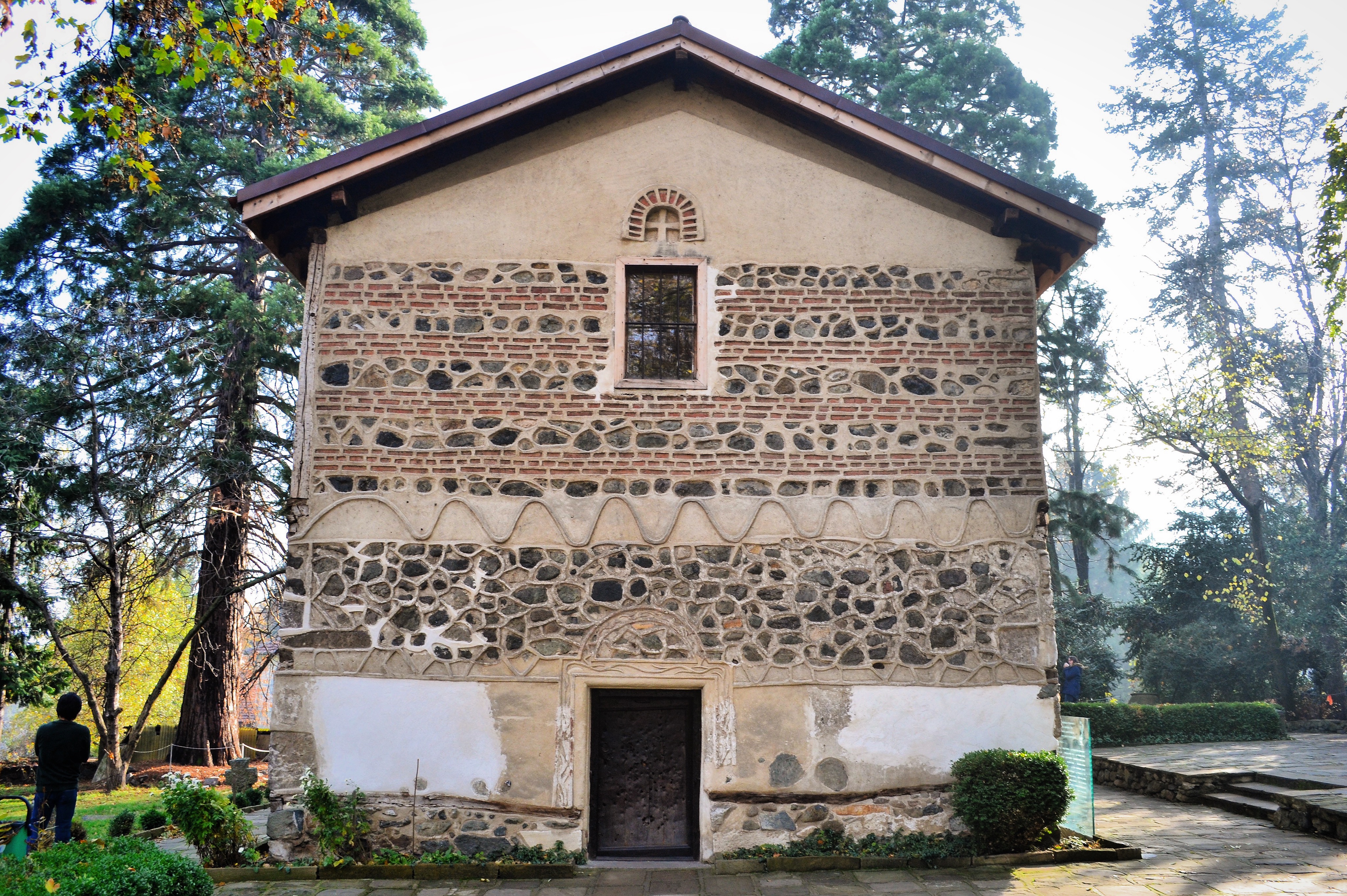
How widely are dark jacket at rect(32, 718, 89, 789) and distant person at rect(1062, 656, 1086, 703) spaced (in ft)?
52.5

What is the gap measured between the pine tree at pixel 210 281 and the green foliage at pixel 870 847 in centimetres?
925

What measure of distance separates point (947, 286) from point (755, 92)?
8.47 feet

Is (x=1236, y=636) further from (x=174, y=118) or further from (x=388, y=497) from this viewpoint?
(x=174, y=118)

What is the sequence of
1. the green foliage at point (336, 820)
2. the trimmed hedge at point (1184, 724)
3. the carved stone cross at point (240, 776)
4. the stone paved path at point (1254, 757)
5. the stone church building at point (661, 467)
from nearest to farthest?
the green foliage at point (336, 820) → the stone church building at point (661, 467) → the carved stone cross at point (240, 776) → the stone paved path at point (1254, 757) → the trimmed hedge at point (1184, 724)

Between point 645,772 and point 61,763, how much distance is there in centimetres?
496

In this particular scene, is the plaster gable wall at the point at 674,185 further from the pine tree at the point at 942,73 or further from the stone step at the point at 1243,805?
the pine tree at the point at 942,73

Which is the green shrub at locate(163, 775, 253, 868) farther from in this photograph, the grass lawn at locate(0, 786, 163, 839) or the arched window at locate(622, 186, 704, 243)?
the arched window at locate(622, 186, 704, 243)

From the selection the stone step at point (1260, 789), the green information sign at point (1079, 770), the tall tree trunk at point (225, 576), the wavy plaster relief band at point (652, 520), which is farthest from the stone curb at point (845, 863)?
the tall tree trunk at point (225, 576)

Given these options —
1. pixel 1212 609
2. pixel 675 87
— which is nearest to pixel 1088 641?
pixel 1212 609

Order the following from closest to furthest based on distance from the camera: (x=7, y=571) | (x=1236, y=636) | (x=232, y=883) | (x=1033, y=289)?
1. (x=232, y=883)
2. (x=1033, y=289)
3. (x=7, y=571)
4. (x=1236, y=636)

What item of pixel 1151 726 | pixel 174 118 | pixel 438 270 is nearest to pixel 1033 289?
pixel 438 270

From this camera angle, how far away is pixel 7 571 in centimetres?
1451

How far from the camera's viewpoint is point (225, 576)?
14641 mm

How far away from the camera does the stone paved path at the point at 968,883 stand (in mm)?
6895
